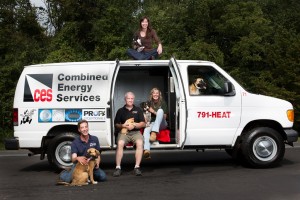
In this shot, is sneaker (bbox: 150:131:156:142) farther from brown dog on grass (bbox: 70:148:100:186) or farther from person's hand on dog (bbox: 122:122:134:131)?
brown dog on grass (bbox: 70:148:100:186)

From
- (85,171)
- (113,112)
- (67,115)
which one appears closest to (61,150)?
(67,115)

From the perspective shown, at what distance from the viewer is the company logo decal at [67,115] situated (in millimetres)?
9516

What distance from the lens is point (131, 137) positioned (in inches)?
366

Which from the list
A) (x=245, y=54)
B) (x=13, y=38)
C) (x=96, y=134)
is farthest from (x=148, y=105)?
(x=13, y=38)

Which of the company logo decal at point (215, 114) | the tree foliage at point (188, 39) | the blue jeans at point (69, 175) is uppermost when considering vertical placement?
the tree foliage at point (188, 39)

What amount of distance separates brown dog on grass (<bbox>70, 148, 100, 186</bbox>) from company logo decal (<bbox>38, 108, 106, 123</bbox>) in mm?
1187

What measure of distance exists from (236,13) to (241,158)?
44.3ft

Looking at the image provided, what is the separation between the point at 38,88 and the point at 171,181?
10.2ft

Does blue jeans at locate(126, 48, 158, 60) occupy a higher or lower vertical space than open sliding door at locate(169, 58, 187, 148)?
higher

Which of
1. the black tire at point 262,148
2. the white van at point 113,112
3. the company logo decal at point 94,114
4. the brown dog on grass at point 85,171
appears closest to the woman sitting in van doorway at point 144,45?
the white van at point 113,112

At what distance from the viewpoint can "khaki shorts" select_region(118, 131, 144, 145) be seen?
9242 mm

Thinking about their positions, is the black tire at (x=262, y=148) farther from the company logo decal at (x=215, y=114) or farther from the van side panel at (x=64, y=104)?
the van side panel at (x=64, y=104)

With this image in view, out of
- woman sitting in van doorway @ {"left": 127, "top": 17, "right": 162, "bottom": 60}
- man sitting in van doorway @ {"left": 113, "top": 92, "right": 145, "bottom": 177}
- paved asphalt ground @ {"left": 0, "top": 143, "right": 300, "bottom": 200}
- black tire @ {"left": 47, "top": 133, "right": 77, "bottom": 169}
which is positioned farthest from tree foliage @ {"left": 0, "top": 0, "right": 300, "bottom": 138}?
man sitting in van doorway @ {"left": 113, "top": 92, "right": 145, "bottom": 177}

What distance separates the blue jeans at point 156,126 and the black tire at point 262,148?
5.14ft
